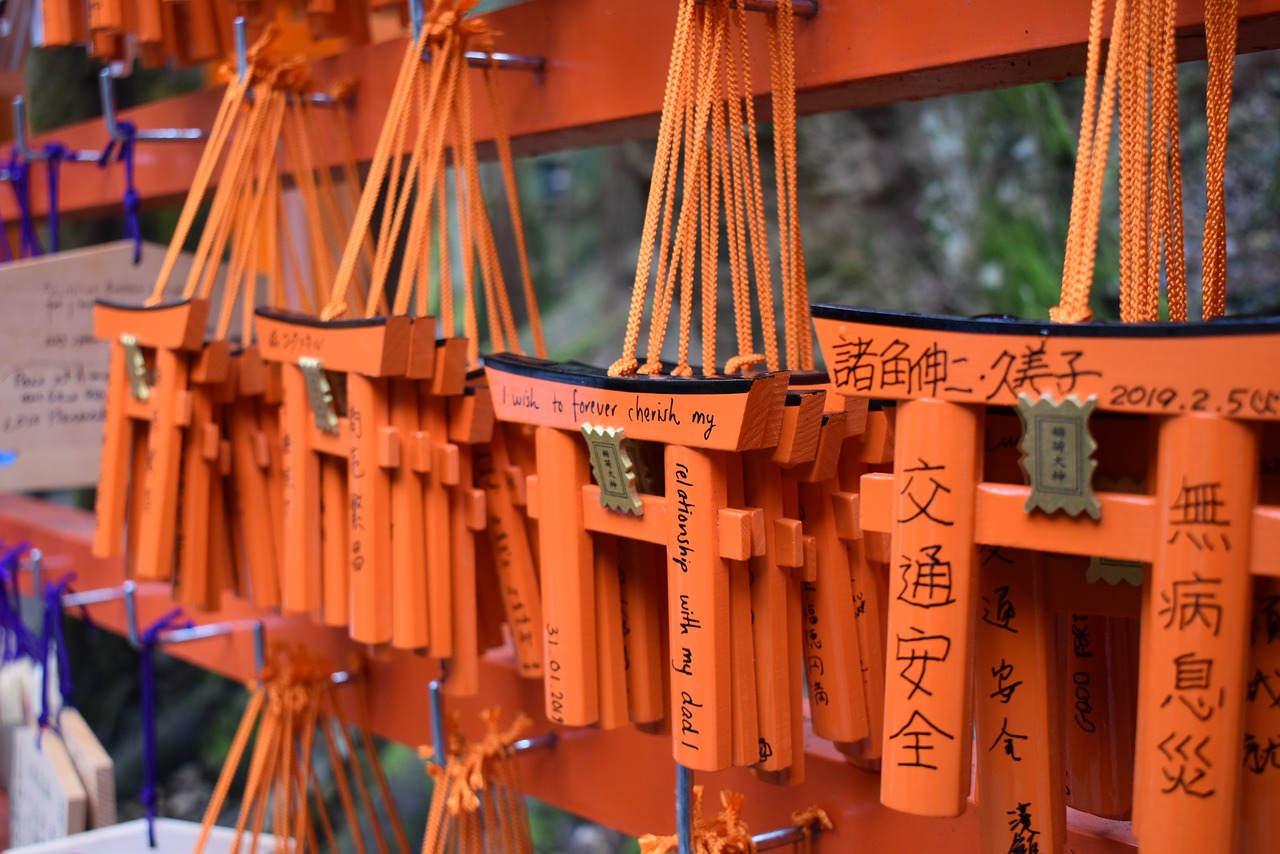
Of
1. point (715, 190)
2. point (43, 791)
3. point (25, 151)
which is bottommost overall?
point (43, 791)

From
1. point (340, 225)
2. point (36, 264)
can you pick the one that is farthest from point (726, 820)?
point (36, 264)

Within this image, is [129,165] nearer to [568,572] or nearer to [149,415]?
[149,415]

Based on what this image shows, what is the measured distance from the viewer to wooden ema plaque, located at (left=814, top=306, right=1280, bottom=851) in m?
0.47

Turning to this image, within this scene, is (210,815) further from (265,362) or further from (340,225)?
(340,225)

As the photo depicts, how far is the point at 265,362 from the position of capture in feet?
3.40

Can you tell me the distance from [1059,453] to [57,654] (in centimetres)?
125

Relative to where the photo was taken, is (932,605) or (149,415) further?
(149,415)

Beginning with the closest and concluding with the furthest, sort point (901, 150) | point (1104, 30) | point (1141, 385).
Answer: point (1141, 385) → point (1104, 30) → point (901, 150)

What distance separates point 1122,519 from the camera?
0.50 metres

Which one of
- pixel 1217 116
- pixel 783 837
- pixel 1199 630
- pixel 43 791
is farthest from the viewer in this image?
pixel 43 791

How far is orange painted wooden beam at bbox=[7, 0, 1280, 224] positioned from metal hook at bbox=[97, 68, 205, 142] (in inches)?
2.2

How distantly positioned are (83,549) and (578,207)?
1.70m

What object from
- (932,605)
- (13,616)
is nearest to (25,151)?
(13,616)

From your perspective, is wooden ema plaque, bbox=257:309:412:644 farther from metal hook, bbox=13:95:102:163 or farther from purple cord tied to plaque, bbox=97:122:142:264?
metal hook, bbox=13:95:102:163
